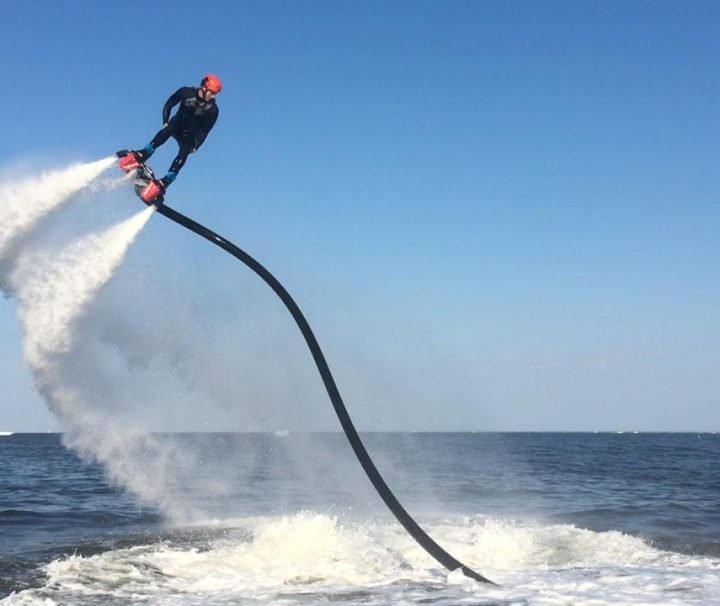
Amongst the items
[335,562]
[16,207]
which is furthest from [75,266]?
[335,562]

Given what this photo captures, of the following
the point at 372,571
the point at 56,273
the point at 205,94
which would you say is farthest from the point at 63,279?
the point at 372,571

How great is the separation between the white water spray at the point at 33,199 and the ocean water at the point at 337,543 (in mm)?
6169

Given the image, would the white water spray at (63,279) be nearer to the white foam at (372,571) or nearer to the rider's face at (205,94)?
the rider's face at (205,94)

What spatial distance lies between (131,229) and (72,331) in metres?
2.78

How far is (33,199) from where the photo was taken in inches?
499

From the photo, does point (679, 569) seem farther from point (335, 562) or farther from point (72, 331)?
point (72, 331)

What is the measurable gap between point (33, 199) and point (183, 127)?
3097 millimetres

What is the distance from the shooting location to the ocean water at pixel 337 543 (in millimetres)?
13156

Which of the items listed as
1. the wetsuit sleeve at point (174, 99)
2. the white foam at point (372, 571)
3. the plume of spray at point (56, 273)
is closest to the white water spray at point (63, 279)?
the plume of spray at point (56, 273)

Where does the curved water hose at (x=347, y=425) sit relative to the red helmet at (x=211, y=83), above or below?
below

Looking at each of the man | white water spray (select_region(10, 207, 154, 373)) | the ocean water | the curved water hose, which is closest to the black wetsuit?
the man

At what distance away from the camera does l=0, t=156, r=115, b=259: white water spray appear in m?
12.4

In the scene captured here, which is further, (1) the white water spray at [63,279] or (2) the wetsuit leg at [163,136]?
(1) the white water spray at [63,279]

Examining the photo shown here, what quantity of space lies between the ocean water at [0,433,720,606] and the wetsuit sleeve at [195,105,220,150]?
7.51 metres
